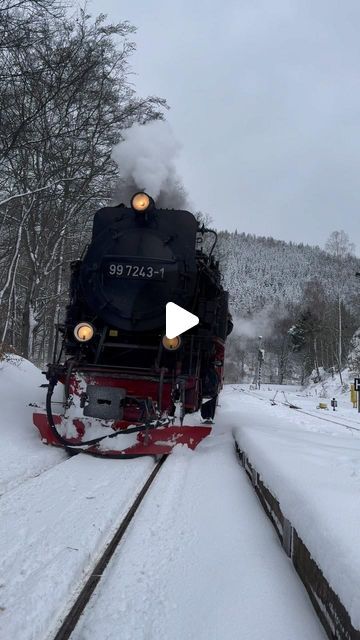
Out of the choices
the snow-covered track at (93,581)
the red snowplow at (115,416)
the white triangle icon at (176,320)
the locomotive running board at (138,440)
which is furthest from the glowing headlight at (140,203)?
the snow-covered track at (93,581)

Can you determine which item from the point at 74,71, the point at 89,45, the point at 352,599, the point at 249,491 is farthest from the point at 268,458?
the point at 89,45

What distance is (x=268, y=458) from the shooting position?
15.2 feet

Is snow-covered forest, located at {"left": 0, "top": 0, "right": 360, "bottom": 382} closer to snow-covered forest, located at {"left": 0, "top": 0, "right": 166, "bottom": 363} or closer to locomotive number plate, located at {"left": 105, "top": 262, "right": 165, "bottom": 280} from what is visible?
snow-covered forest, located at {"left": 0, "top": 0, "right": 166, "bottom": 363}

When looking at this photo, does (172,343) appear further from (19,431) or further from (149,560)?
(149,560)

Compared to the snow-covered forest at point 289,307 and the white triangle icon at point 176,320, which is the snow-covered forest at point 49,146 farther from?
the snow-covered forest at point 289,307

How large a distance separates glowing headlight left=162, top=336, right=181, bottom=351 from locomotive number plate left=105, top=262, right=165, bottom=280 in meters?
0.87

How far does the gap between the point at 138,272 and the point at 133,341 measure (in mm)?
1004

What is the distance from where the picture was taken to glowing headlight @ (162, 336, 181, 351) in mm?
6529

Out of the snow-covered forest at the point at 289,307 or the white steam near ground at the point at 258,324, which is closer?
the snow-covered forest at the point at 289,307

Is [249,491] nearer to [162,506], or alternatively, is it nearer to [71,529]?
[162,506]

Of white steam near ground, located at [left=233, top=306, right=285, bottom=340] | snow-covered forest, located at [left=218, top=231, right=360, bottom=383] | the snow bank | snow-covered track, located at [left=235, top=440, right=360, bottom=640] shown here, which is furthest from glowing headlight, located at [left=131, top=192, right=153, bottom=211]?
white steam near ground, located at [left=233, top=306, right=285, bottom=340]

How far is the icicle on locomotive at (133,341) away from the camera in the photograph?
6.26 meters

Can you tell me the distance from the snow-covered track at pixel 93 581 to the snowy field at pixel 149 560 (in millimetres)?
38

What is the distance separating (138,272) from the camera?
681 cm
